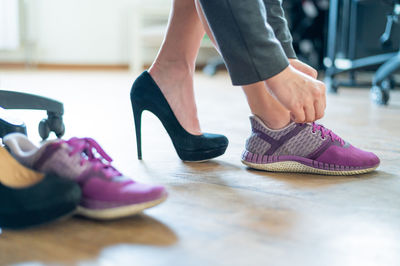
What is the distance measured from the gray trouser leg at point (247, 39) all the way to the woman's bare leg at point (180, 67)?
236mm

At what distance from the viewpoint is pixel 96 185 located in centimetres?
59

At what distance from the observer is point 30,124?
55.4 inches

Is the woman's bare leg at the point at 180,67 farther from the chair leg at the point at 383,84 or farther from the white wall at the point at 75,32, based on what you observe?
the white wall at the point at 75,32

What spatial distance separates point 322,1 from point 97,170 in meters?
3.74

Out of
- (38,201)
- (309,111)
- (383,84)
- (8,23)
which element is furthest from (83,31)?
(38,201)

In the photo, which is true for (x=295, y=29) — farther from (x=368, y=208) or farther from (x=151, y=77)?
(x=368, y=208)

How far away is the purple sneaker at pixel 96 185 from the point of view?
590 mm

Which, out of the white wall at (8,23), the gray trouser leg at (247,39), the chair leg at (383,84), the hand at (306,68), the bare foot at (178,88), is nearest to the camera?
the gray trouser leg at (247,39)

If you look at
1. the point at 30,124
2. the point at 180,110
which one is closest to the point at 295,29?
the point at 30,124

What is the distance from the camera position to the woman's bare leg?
3.10 feet

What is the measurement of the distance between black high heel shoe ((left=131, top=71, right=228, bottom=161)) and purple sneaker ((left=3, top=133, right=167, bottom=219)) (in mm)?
330

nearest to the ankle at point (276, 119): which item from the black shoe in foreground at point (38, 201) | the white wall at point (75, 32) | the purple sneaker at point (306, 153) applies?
the purple sneaker at point (306, 153)

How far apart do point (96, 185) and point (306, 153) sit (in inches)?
16.5

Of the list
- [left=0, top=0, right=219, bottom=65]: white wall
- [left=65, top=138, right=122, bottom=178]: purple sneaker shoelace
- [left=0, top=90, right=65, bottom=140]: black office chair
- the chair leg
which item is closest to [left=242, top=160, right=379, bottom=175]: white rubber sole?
[left=65, top=138, right=122, bottom=178]: purple sneaker shoelace
